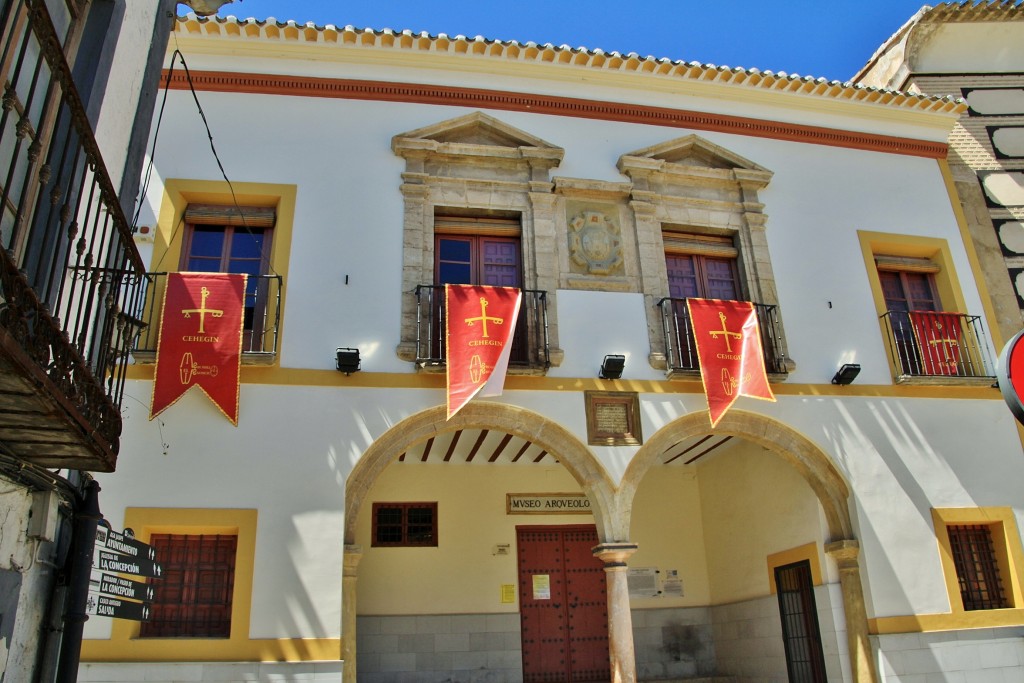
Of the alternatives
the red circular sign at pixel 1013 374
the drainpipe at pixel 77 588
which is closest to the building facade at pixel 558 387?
the drainpipe at pixel 77 588

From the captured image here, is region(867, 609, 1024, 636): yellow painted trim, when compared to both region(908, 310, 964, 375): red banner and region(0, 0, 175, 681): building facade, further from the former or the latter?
region(0, 0, 175, 681): building facade

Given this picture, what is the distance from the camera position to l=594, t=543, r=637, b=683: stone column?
23.7ft

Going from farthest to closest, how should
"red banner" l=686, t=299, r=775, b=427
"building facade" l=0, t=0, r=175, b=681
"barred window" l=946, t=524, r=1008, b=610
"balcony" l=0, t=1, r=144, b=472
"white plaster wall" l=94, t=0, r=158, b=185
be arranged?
"barred window" l=946, t=524, r=1008, b=610
"red banner" l=686, t=299, r=775, b=427
"white plaster wall" l=94, t=0, r=158, b=185
"building facade" l=0, t=0, r=175, b=681
"balcony" l=0, t=1, r=144, b=472

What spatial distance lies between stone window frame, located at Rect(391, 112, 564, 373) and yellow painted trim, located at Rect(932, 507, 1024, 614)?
4.23 metres

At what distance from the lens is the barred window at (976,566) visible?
27.0 feet

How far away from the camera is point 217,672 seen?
6402 millimetres

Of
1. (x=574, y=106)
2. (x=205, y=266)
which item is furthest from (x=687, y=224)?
(x=205, y=266)

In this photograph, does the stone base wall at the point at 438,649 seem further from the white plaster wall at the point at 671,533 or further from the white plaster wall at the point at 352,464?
the white plaster wall at the point at 352,464

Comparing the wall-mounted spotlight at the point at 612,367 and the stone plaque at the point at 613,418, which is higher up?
the wall-mounted spotlight at the point at 612,367

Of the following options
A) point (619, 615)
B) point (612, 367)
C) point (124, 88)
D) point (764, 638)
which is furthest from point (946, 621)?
Result: point (124, 88)

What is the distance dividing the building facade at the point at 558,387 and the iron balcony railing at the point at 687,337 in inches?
1.7

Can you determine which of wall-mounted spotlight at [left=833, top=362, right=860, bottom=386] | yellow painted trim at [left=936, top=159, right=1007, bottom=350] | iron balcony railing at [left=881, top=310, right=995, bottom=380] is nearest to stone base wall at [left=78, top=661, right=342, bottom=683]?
wall-mounted spotlight at [left=833, top=362, right=860, bottom=386]

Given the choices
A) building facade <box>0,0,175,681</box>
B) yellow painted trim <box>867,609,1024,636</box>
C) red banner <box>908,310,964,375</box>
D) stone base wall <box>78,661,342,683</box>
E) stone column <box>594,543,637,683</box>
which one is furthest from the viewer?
red banner <box>908,310,964,375</box>

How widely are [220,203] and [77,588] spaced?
4626 millimetres
